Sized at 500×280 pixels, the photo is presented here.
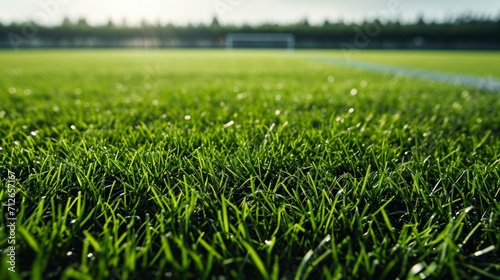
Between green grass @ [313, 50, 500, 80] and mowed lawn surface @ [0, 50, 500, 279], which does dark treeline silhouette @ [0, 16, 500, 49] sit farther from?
mowed lawn surface @ [0, 50, 500, 279]

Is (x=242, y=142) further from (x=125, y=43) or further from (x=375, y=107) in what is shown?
(x=125, y=43)

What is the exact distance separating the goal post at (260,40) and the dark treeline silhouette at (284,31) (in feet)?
2.56

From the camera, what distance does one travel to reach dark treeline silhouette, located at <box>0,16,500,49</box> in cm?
4900

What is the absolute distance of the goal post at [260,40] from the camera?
158ft

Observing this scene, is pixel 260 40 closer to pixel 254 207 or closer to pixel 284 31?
pixel 284 31

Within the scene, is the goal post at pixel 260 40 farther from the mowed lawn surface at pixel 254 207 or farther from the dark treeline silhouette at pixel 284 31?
the mowed lawn surface at pixel 254 207

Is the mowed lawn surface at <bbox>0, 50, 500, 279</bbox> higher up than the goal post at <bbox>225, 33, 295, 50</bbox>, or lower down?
higher up

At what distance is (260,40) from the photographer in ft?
159


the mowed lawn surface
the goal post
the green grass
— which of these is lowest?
the goal post

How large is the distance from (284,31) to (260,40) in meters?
5.30

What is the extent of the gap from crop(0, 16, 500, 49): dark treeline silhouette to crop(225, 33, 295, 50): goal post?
2.56 ft

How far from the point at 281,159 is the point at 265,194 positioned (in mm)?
362

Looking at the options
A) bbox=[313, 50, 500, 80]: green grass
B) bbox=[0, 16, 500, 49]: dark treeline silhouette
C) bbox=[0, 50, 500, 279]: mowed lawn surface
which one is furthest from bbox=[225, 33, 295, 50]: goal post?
bbox=[0, 50, 500, 279]: mowed lawn surface

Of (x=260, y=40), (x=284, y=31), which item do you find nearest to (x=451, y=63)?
(x=260, y=40)
